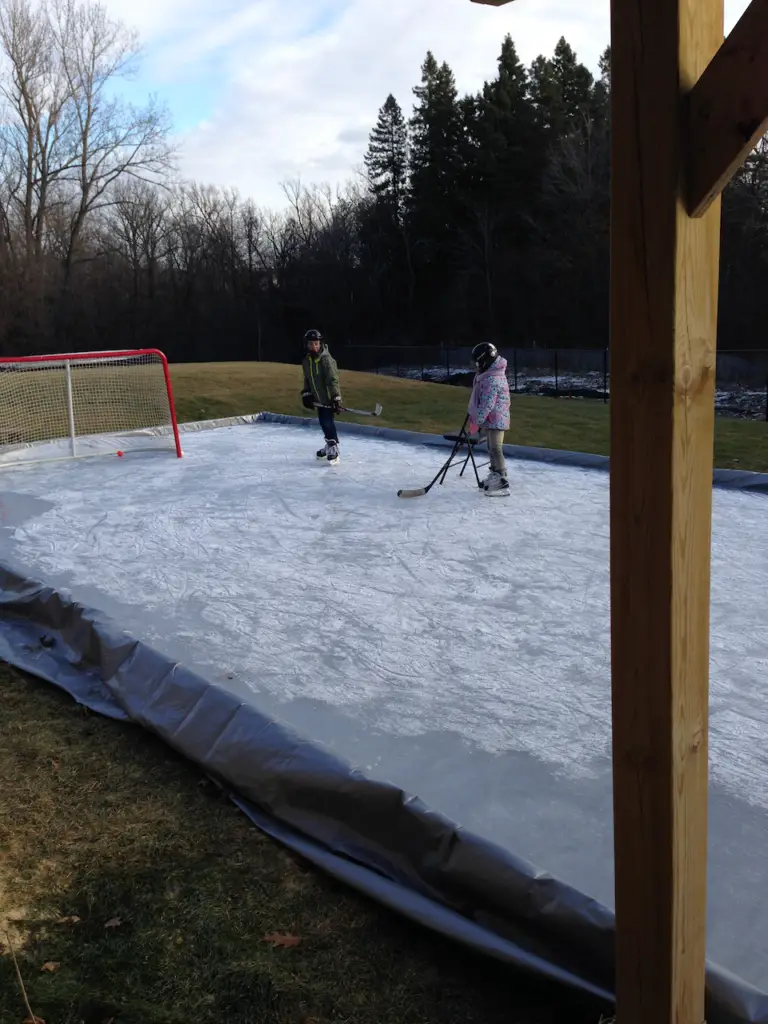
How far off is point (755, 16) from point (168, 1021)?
233 centimetres

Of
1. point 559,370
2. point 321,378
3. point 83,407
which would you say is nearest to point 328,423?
point 321,378

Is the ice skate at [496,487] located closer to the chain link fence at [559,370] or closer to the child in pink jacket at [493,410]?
the child in pink jacket at [493,410]

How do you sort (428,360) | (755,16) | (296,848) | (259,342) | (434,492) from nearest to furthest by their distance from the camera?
(755,16), (296,848), (434,492), (428,360), (259,342)

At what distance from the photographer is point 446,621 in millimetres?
4309

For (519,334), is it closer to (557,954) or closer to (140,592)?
(140,592)

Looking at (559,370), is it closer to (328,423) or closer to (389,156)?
(328,423)

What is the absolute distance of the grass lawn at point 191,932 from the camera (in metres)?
2.08

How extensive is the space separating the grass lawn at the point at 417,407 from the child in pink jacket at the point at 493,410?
3.36 meters

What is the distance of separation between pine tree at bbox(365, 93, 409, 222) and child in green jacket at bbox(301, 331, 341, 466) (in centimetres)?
3572

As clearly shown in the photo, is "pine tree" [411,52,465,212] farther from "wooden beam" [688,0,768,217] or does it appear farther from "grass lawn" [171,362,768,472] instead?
"wooden beam" [688,0,768,217]

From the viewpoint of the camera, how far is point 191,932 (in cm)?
233

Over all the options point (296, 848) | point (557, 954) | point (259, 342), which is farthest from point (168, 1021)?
point (259, 342)

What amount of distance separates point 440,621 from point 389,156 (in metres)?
42.2

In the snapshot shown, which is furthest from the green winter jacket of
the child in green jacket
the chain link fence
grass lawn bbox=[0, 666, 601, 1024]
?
the chain link fence
